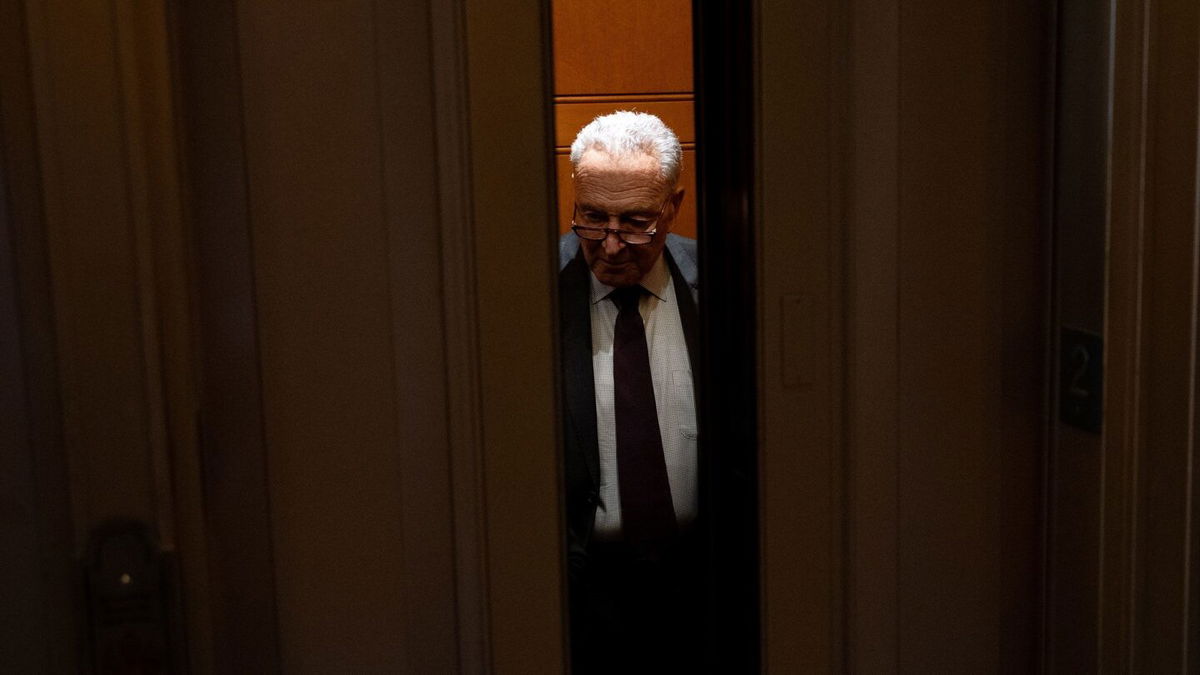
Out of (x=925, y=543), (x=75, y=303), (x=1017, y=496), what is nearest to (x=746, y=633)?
(x=925, y=543)

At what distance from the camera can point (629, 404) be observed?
173 centimetres

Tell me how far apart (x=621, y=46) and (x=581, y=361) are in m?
0.41

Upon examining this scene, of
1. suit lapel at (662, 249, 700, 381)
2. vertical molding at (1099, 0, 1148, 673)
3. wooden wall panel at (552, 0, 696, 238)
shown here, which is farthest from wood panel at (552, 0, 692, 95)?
vertical molding at (1099, 0, 1148, 673)

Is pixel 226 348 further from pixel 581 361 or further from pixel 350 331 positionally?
pixel 581 361

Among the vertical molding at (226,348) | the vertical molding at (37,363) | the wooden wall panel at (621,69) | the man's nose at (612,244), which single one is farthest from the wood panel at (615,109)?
the vertical molding at (37,363)

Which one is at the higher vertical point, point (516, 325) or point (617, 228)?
point (617, 228)

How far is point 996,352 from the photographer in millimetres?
1781

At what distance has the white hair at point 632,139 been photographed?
1.67 meters

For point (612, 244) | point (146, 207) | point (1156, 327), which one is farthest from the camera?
point (612, 244)

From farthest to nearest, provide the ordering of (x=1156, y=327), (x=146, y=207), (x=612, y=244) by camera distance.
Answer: (x=612, y=244) → (x=1156, y=327) → (x=146, y=207)

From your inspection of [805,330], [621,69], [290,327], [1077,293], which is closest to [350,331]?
[290,327]

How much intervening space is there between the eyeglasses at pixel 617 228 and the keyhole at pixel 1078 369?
566mm

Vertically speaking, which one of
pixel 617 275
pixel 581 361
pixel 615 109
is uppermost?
pixel 615 109

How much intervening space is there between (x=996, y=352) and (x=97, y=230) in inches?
45.6
